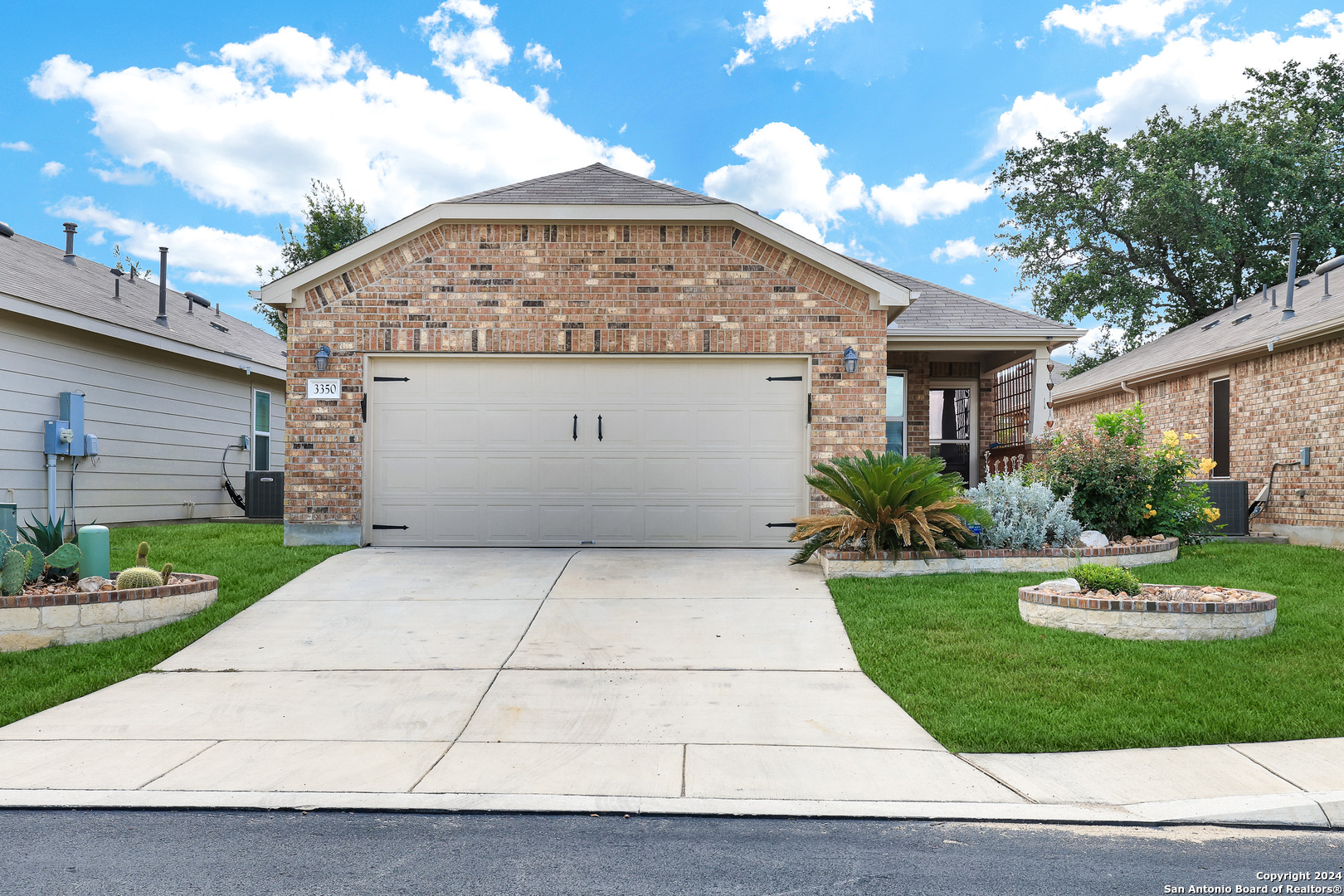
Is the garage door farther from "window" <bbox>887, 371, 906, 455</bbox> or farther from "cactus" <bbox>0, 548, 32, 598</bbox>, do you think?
"window" <bbox>887, 371, 906, 455</bbox>

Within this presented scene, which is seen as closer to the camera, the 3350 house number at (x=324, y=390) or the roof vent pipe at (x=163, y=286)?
the 3350 house number at (x=324, y=390)

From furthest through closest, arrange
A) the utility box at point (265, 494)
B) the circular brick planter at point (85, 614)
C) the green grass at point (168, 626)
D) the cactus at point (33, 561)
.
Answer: the utility box at point (265, 494)
the cactus at point (33, 561)
the circular brick planter at point (85, 614)
the green grass at point (168, 626)

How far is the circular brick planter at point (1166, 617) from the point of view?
6.40 m

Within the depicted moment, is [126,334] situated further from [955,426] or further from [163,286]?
[955,426]

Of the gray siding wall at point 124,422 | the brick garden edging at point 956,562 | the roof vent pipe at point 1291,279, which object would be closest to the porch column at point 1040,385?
the brick garden edging at point 956,562

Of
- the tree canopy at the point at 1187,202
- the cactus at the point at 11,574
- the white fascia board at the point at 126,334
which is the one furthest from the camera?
the tree canopy at the point at 1187,202

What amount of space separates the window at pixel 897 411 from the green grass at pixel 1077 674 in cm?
609

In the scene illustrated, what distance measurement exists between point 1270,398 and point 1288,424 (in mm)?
643

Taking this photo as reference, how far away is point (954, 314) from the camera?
1332 centimetres

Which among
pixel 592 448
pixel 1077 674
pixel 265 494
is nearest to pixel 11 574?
pixel 592 448

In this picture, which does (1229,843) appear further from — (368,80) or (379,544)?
(368,80)

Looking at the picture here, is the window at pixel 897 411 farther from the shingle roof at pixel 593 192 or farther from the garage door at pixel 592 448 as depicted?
the shingle roof at pixel 593 192

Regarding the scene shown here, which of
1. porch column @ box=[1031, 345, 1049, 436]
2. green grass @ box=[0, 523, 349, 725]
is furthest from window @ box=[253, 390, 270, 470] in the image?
porch column @ box=[1031, 345, 1049, 436]

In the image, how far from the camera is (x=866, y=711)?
17.1ft
